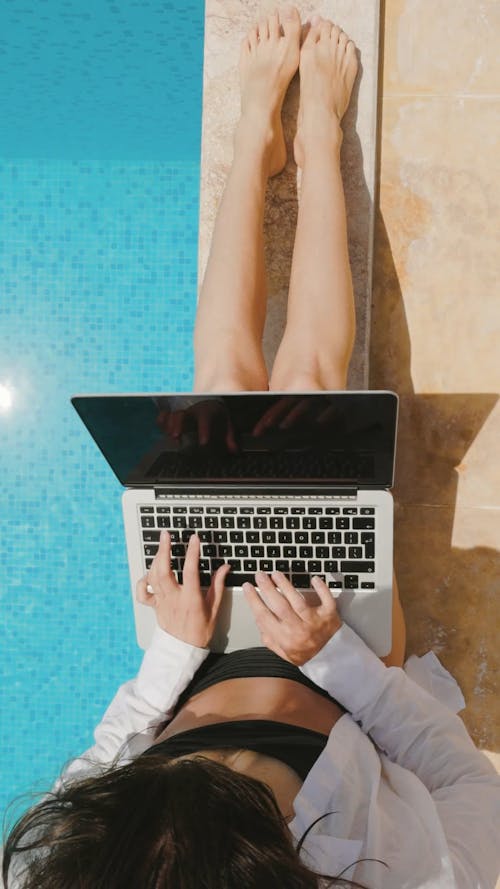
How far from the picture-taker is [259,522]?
40.1 inches

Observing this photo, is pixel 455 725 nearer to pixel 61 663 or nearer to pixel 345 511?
pixel 345 511

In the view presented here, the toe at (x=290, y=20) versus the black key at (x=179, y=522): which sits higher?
the toe at (x=290, y=20)

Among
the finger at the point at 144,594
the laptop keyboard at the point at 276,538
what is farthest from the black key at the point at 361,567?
the finger at the point at 144,594

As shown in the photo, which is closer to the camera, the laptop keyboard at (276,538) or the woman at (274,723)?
the woman at (274,723)

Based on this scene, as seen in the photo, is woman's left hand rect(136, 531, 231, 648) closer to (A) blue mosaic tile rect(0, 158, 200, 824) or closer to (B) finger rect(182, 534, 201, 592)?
(B) finger rect(182, 534, 201, 592)

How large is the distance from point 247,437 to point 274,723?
1.23 ft

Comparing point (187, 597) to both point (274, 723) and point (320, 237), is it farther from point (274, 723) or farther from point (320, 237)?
point (320, 237)

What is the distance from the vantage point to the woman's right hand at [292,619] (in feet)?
3.07

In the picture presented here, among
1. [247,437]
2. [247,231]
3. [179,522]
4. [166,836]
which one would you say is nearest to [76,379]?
[247,231]

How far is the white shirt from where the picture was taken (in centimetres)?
68

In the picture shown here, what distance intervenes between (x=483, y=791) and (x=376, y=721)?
16 centimetres

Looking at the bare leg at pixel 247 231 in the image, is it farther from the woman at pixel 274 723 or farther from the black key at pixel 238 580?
the black key at pixel 238 580

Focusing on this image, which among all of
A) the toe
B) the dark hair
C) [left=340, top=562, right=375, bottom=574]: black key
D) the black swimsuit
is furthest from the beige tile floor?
the dark hair

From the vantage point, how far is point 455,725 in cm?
90
